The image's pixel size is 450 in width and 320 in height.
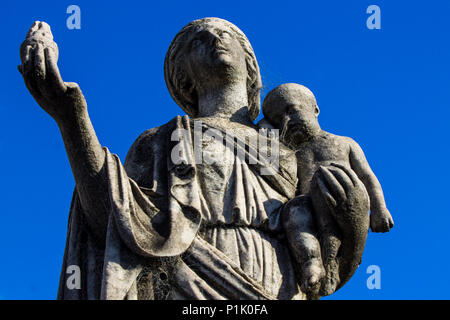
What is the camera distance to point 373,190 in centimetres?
812

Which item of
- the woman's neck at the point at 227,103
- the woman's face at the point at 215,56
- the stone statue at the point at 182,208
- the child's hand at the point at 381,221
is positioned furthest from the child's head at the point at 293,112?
the child's hand at the point at 381,221

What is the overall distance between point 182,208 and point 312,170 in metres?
1.55

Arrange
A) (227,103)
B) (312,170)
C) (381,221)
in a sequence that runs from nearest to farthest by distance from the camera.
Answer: (381,221)
(312,170)
(227,103)

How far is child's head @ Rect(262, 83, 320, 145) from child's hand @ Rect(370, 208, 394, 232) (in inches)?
45.8

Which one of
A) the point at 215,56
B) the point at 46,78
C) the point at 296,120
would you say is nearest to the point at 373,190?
the point at 296,120

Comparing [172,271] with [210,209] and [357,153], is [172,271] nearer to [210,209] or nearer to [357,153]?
[210,209]

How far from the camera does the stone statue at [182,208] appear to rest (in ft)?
23.7

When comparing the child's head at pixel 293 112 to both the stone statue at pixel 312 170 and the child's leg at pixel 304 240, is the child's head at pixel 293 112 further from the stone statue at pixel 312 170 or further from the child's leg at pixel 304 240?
the child's leg at pixel 304 240

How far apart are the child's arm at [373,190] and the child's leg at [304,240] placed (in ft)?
1.90

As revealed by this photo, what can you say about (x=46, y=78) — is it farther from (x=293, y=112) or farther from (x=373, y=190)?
(x=373, y=190)

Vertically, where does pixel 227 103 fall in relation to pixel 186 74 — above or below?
below

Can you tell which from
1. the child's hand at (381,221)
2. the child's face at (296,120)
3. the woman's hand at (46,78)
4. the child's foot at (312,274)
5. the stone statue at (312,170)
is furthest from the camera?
the child's face at (296,120)

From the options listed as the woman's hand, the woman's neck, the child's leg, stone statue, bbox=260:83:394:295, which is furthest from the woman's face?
the woman's hand

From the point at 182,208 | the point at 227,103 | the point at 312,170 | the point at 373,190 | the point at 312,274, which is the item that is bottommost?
the point at 312,274
